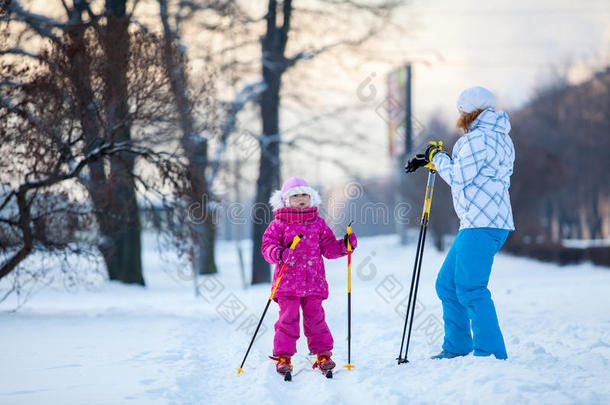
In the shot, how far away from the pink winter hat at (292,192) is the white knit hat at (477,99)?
54.1 inches

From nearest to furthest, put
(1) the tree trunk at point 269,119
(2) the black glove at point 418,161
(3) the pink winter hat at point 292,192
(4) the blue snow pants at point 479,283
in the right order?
(4) the blue snow pants at point 479,283
(2) the black glove at point 418,161
(3) the pink winter hat at point 292,192
(1) the tree trunk at point 269,119

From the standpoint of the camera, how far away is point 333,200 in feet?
58.5

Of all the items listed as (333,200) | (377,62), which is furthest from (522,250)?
(377,62)

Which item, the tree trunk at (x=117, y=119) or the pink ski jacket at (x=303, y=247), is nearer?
the pink ski jacket at (x=303, y=247)

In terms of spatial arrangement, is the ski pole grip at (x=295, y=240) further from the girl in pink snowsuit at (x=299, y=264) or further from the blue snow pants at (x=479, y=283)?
the blue snow pants at (x=479, y=283)

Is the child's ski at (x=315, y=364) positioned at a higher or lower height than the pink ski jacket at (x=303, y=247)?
lower

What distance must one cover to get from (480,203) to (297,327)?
1.71 metres

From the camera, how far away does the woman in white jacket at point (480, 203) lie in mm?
3969

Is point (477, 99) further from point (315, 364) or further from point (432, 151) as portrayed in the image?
point (315, 364)

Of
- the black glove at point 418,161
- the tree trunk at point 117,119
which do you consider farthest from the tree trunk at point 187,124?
the black glove at point 418,161

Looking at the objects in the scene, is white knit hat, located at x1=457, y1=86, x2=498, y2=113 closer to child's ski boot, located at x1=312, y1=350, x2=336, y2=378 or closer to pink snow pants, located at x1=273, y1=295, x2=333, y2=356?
pink snow pants, located at x1=273, y1=295, x2=333, y2=356

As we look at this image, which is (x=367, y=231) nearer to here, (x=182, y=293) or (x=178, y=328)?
(x=182, y=293)

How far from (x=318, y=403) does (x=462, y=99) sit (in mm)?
2441

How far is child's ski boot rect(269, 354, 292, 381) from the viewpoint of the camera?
413cm
